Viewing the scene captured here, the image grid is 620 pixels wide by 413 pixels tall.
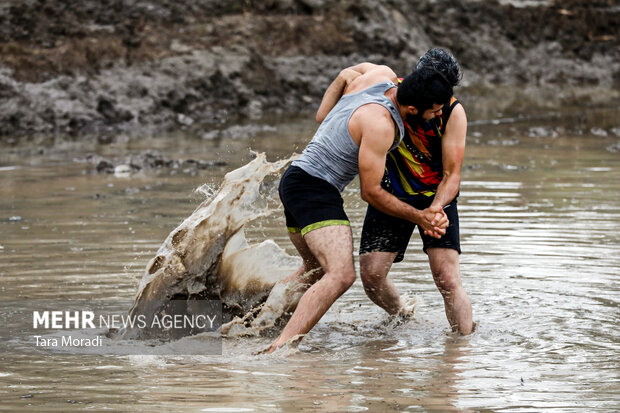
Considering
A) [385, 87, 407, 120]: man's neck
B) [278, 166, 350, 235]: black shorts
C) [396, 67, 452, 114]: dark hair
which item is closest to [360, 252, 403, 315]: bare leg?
[278, 166, 350, 235]: black shorts

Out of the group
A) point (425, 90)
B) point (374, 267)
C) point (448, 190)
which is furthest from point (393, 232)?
point (425, 90)

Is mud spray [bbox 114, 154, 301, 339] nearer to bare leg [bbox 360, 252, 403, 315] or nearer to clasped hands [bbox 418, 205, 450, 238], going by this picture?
bare leg [bbox 360, 252, 403, 315]

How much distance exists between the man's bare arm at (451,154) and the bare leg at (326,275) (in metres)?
0.61

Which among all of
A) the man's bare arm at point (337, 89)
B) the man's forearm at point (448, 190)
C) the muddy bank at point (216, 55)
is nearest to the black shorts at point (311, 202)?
the man's bare arm at point (337, 89)

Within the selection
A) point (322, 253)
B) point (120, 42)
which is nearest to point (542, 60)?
point (120, 42)

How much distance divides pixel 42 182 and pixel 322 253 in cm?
753

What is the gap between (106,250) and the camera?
873 centimetres

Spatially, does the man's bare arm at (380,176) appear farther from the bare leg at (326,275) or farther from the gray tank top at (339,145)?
the bare leg at (326,275)

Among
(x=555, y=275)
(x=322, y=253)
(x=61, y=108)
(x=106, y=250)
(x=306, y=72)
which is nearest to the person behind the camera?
(x=322, y=253)

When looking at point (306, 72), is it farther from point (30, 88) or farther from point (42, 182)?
point (42, 182)

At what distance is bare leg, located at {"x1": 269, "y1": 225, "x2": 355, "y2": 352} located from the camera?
19.2ft

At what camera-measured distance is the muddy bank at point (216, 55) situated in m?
19.5

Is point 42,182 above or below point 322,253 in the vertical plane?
below

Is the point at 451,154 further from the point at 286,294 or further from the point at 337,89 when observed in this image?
the point at 286,294
